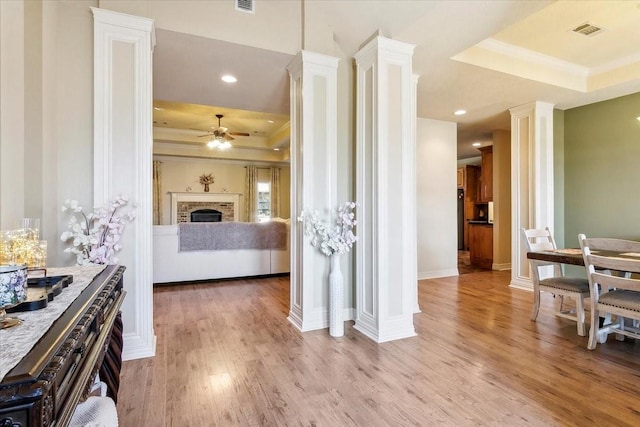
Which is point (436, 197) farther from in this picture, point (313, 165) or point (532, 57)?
point (313, 165)

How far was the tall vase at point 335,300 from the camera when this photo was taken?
3045 millimetres

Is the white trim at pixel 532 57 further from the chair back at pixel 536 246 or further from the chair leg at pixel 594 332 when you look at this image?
the chair leg at pixel 594 332

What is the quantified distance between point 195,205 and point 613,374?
31.5ft

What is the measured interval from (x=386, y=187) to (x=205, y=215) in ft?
26.8

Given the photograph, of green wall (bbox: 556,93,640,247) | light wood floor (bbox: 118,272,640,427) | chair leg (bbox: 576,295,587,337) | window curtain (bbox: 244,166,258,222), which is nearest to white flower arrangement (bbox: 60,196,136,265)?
light wood floor (bbox: 118,272,640,427)

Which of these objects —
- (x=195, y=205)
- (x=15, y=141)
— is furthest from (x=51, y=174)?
(x=195, y=205)

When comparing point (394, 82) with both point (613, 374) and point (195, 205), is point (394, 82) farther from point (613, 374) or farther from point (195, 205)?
point (195, 205)

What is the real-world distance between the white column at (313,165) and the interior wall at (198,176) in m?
7.25

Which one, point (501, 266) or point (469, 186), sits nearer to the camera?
point (501, 266)

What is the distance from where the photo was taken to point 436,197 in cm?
578

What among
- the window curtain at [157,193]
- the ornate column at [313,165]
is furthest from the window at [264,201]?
the ornate column at [313,165]

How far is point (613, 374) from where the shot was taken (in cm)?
228

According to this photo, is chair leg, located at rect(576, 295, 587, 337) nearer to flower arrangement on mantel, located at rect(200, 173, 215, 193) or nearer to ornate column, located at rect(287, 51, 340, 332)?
ornate column, located at rect(287, 51, 340, 332)

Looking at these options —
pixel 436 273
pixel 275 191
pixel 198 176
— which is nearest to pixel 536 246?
pixel 436 273
